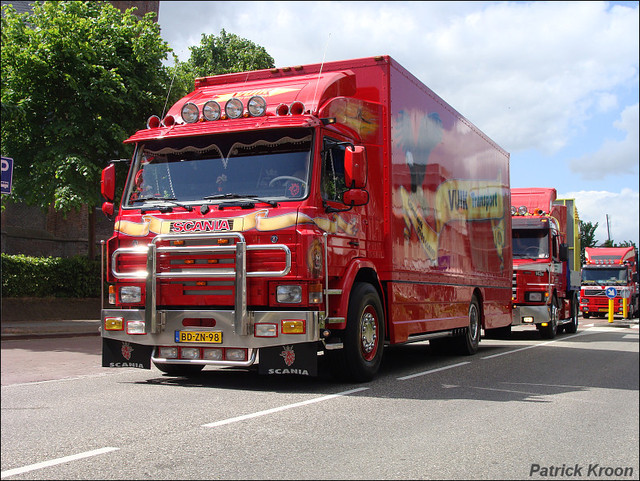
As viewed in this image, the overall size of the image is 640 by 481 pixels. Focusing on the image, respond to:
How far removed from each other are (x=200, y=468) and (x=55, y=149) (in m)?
17.2

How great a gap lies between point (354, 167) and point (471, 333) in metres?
6.55

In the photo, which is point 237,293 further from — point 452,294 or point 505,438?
point 452,294

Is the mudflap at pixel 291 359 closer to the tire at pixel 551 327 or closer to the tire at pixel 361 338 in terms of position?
the tire at pixel 361 338

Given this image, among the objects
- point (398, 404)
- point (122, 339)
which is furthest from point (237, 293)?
A: point (398, 404)

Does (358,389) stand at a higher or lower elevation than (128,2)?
lower

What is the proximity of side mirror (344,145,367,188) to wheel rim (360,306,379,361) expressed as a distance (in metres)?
1.69

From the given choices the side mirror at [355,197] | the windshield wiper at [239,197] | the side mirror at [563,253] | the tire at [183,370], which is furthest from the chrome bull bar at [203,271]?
Result: the side mirror at [563,253]

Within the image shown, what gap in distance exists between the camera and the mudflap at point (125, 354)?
892 centimetres

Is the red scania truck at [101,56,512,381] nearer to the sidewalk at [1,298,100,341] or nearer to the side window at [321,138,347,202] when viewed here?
the side window at [321,138,347,202]

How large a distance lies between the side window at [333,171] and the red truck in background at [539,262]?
1135 cm

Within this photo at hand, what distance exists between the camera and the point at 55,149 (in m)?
20.5

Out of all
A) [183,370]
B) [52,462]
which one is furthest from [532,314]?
[52,462]

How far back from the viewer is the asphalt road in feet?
16.9

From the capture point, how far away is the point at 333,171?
9.08m
